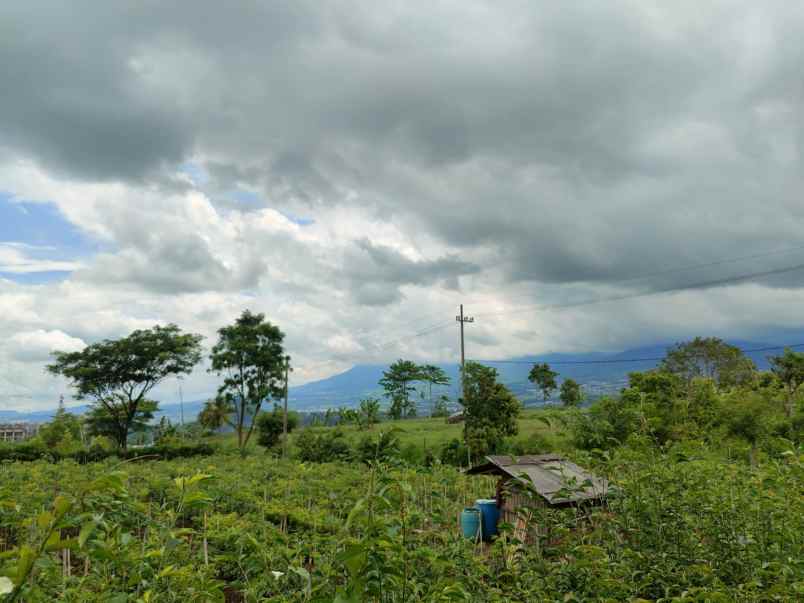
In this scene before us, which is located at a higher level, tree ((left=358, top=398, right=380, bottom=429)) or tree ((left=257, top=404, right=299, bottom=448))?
tree ((left=358, top=398, right=380, bottom=429))

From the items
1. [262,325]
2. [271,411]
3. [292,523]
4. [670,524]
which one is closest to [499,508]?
[292,523]

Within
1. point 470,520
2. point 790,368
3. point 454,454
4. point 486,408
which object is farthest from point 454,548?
point 790,368

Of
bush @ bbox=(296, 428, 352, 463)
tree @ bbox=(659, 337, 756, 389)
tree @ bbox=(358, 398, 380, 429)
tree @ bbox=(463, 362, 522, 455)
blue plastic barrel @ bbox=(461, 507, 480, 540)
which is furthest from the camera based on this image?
tree @ bbox=(659, 337, 756, 389)

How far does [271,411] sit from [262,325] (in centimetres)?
607

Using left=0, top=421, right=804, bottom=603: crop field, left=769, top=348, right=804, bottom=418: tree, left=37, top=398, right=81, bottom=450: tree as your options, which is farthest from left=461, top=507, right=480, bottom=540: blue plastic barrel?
left=37, top=398, right=81, bottom=450: tree

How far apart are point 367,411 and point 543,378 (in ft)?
225

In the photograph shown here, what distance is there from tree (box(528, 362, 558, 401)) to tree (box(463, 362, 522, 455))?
1586 inches

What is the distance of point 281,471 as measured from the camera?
19.0 metres

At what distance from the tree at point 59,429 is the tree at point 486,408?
22.9 meters

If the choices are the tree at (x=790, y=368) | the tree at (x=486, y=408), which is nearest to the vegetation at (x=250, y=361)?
the tree at (x=486, y=408)

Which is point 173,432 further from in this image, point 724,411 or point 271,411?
point 724,411

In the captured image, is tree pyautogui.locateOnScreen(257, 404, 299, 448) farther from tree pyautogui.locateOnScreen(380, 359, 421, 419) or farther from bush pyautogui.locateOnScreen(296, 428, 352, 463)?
tree pyautogui.locateOnScreen(380, 359, 421, 419)

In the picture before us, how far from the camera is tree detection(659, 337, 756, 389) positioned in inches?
1980

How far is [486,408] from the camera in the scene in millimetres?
26516
